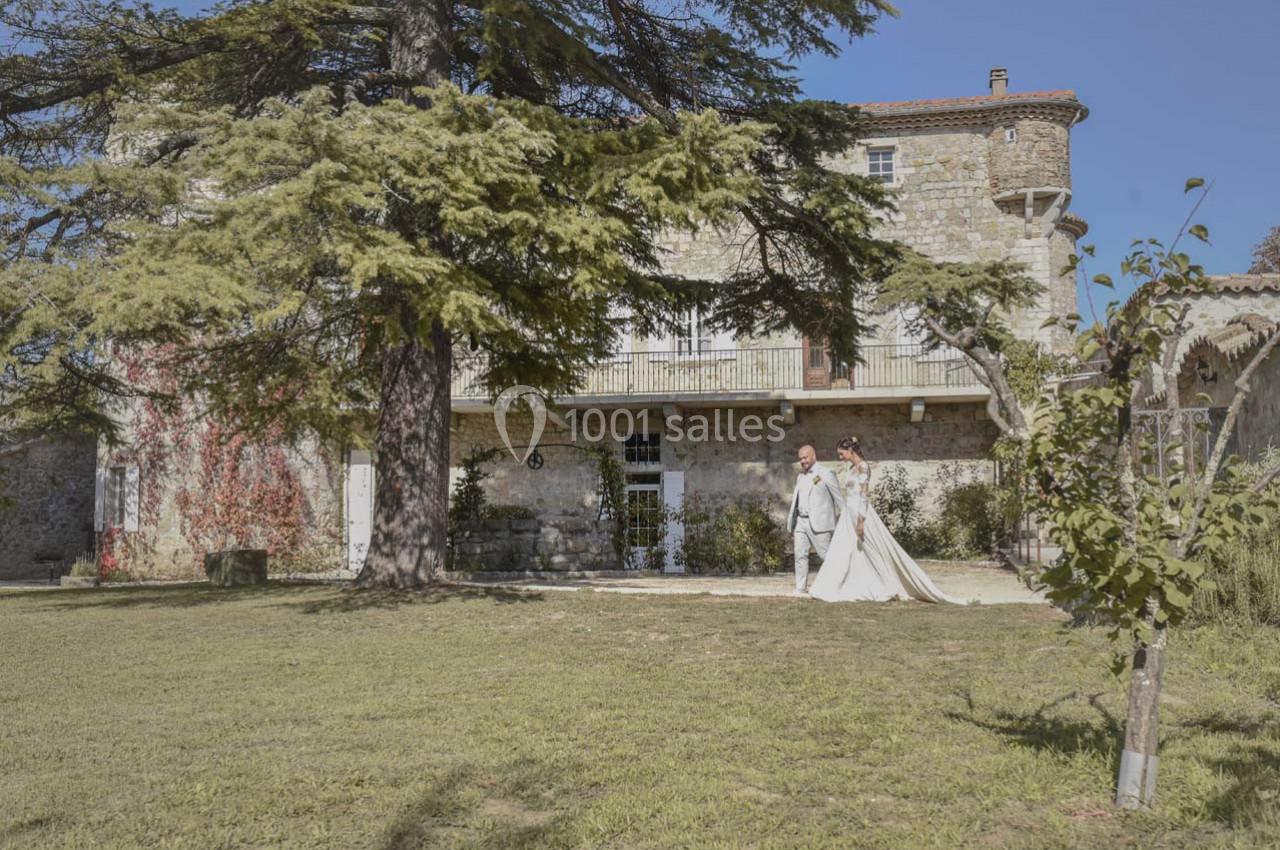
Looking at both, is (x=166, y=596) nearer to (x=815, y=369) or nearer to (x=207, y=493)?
(x=207, y=493)

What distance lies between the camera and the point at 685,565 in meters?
21.6

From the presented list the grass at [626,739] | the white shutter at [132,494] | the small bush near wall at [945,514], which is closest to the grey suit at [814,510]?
the grass at [626,739]

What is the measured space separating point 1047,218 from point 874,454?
19.4ft

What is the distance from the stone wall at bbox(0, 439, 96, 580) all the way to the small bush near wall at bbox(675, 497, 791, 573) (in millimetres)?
12570

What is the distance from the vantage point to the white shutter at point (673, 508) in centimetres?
2197

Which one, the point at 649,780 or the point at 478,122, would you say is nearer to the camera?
the point at 649,780

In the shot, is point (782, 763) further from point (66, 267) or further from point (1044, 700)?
point (66, 267)

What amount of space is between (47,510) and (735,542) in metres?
14.7

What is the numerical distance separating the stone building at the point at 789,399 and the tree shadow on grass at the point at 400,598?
9.39 m

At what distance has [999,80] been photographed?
24297 millimetres

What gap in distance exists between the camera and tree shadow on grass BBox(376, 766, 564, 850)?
11.7 ft

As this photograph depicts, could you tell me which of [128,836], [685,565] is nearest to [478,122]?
[128,836]

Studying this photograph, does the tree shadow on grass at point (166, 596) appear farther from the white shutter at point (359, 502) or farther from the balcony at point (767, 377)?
the balcony at point (767, 377)

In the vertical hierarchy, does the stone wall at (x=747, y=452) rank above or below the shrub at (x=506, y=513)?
above
